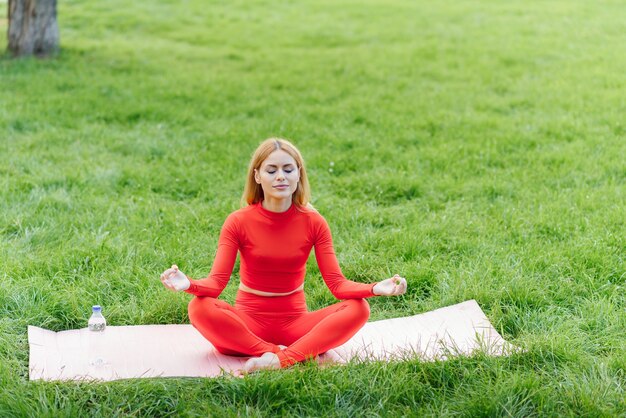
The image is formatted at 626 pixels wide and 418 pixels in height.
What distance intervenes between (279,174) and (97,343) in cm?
130

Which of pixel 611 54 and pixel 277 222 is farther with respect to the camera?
pixel 611 54

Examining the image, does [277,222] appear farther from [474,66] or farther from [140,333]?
[474,66]

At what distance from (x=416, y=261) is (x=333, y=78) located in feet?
19.2

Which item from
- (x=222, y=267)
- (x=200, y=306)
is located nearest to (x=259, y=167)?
(x=222, y=267)

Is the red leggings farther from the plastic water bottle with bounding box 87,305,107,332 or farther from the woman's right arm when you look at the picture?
the plastic water bottle with bounding box 87,305,107,332

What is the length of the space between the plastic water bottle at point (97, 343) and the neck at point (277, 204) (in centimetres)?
100

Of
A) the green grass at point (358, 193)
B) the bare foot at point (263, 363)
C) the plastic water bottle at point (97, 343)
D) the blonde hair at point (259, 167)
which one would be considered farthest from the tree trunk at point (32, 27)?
the bare foot at point (263, 363)

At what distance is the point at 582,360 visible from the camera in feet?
12.6

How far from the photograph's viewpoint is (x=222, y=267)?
399 cm

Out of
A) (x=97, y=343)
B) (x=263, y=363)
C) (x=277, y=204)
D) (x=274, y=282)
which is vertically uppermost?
(x=277, y=204)

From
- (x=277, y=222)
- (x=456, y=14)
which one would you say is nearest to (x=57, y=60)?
(x=456, y=14)

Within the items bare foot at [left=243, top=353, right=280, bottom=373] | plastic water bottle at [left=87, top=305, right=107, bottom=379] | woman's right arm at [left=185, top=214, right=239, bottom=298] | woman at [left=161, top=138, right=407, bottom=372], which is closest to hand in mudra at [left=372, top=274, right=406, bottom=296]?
woman at [left=161, top=138, right=407, bottom=372]

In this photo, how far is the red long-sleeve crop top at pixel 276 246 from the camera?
406 centimetres

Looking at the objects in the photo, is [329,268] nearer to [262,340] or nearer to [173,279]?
[262,340]
